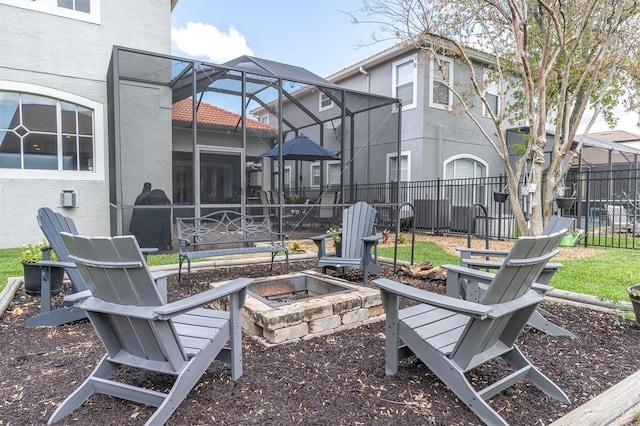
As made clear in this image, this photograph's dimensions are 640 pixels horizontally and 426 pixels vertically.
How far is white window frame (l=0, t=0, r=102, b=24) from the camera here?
7275 millimetres

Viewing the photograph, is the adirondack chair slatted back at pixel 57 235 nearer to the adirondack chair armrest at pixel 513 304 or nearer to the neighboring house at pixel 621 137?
the adirondack chair armrest at pixel 513 304

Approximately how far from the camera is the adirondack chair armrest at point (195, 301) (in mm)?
1692

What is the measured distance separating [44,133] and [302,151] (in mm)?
5258

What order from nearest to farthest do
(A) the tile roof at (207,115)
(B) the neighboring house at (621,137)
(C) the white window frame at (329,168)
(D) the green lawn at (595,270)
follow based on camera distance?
(D) the green lawn at (595,270) < (A) the tile roof at (207,115) < (C) the white window frame at (329,168) < (B) the neighboring house at (621,137)

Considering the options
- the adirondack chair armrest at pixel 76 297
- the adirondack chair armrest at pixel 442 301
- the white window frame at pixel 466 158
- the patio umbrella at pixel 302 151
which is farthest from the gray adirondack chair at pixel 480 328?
the white window frame at pixel 466 158

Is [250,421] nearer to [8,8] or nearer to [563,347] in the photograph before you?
[563,347]

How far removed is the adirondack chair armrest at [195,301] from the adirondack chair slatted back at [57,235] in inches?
70.4

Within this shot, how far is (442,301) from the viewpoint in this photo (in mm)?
1960

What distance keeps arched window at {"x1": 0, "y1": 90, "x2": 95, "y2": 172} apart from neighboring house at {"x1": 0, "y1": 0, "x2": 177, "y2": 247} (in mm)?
16

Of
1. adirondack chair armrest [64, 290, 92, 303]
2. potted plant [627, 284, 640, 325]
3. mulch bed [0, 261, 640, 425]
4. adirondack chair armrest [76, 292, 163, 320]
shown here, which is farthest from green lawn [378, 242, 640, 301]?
adirondack chair armrest [64, 290, 92, 303]

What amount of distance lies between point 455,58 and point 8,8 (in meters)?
10.1

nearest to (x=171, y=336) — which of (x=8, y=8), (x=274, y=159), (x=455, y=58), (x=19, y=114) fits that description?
(x=274, y=159)

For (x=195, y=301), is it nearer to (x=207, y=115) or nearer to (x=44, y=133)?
(x=207, y=115)

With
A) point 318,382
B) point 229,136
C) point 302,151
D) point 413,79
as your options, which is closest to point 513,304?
point 318,382
